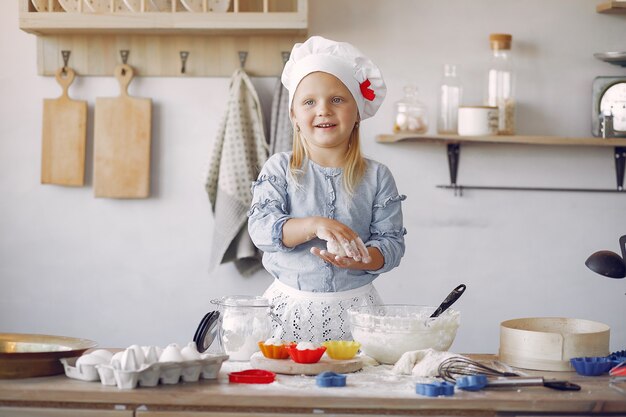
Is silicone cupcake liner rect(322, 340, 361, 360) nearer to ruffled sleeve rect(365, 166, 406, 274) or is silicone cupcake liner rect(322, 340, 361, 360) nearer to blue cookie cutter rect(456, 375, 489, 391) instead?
blue cookie cutter rect(456, 375, 489, 391)

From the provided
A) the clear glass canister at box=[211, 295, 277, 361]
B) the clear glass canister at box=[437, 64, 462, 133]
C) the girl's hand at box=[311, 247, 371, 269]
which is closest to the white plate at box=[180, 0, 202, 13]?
the clear glass canister at box=[437, 64, 462, 133]

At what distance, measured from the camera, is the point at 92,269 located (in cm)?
320

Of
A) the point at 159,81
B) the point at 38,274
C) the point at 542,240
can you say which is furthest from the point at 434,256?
the point at 38,274

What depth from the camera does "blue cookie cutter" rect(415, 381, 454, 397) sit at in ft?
4.70

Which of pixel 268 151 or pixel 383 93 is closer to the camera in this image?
pixel 383 93

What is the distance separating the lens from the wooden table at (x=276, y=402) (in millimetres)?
1408

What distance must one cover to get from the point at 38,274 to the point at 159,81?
799mm

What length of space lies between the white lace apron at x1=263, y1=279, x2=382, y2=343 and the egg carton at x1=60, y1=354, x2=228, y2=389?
1.54 feet

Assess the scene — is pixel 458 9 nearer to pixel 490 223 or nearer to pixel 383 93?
pixel 490 223

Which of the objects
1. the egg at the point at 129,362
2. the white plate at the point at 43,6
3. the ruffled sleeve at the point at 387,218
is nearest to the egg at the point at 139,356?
the egg at the point at 129,362

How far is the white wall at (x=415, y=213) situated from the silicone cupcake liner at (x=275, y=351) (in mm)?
1504

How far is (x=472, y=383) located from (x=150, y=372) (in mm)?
519

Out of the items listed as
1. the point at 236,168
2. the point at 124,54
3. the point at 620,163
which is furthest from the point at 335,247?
the point at 620,163

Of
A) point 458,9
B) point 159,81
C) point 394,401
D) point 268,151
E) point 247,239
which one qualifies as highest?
point 458,9
